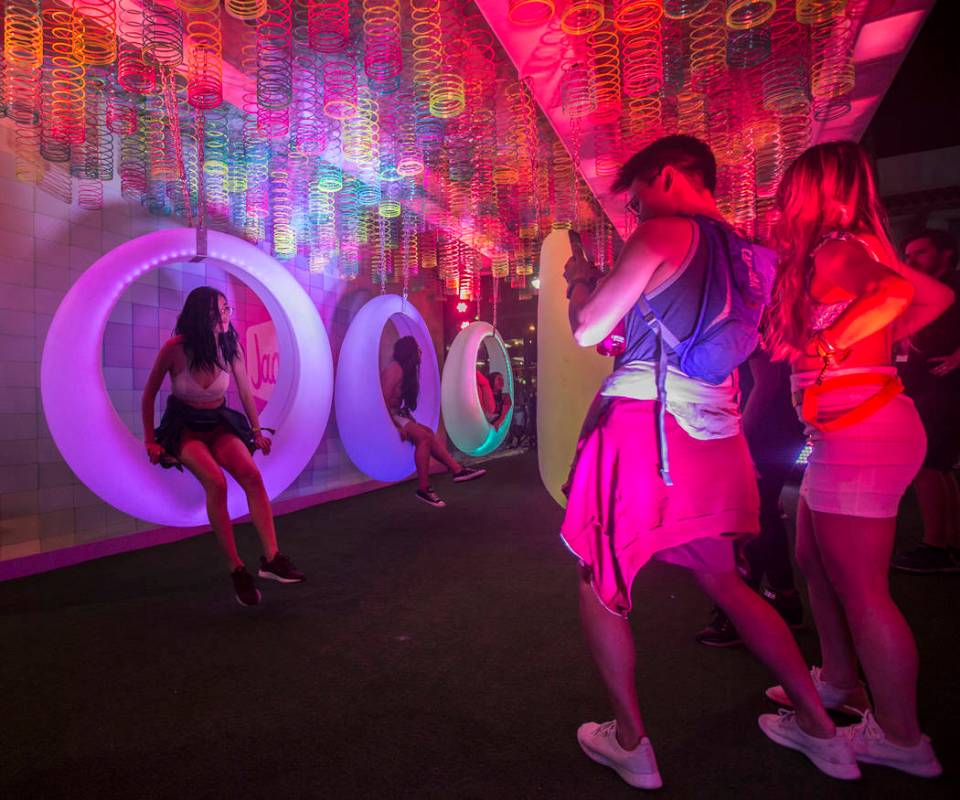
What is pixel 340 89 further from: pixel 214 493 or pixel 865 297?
pixel 865 297

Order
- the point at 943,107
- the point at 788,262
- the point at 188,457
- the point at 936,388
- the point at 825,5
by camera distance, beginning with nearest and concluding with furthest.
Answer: the point at 788,262 → the point at 825,5 → the point at 188,457 → the point at 936,388 → the point at 943,107

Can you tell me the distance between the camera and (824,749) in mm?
1312

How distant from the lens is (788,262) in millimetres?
1419

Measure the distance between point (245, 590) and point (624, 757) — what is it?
190cm

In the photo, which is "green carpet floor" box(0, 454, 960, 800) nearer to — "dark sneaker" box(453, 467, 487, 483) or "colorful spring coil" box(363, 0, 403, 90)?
"colorful spring coil" box(363, 0, 403, 90)

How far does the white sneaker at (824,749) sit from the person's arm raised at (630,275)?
1.12 meters

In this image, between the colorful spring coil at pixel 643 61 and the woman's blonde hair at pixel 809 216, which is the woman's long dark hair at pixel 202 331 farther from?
the woman's blonde hair at pixel 809 216

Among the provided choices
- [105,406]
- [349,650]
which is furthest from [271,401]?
[349,650]

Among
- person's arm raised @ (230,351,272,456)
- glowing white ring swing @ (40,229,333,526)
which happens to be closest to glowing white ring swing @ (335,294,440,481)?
glowing white ring swing @ (40,229,333,526)

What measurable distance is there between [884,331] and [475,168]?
3019 mm

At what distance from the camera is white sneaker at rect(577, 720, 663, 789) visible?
1258mm

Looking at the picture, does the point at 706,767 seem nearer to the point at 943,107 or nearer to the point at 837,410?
the point at 837,410

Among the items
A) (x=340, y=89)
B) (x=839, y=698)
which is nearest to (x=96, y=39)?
(x=340, y=89)

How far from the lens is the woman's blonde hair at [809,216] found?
4.38ft
